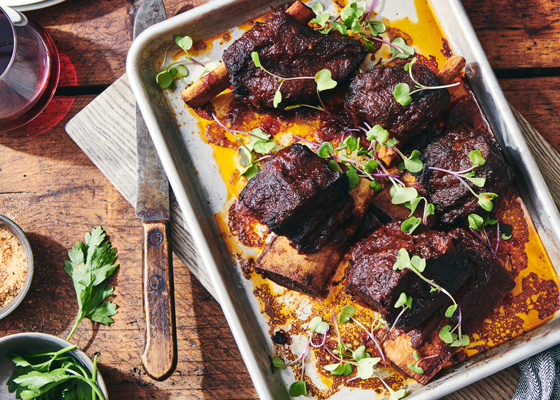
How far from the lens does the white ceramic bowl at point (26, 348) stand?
104 inches

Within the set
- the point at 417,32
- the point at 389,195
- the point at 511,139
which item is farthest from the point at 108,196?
the point at 511,139

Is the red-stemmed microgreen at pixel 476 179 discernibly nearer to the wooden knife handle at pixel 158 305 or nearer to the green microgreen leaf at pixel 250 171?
the green microgreen leaf at pixel 250 171

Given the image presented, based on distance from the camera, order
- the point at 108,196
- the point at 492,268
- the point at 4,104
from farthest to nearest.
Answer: the point at 108,196 → the point at 4,104 → the point at 492,268

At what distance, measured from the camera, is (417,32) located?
2.88 meters

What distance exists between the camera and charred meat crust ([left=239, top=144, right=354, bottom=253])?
239 centimetres

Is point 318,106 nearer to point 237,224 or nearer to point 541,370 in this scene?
point 237,224

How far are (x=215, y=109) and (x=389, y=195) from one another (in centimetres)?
136

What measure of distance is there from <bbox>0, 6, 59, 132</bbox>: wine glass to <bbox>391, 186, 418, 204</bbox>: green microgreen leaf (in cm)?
258

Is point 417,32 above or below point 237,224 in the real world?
above

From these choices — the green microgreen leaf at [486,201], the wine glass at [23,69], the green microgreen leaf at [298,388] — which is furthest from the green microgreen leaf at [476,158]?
the wine glass at [23,69]

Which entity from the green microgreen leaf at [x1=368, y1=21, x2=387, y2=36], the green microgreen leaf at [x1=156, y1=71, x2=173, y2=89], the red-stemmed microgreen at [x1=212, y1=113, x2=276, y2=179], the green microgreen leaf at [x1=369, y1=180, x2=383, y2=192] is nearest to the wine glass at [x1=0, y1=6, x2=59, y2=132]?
the green microgreen leaf at [x1=156, y1=71, x2=173, y2=89]

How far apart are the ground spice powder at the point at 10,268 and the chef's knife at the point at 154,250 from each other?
0.99 m

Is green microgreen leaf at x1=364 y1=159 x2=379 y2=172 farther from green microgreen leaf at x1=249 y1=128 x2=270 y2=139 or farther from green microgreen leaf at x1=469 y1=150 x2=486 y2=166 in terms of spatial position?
green microgreen leaf at x1=249 y1=128 x2=270 y2=139

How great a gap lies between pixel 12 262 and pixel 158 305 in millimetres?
1196
